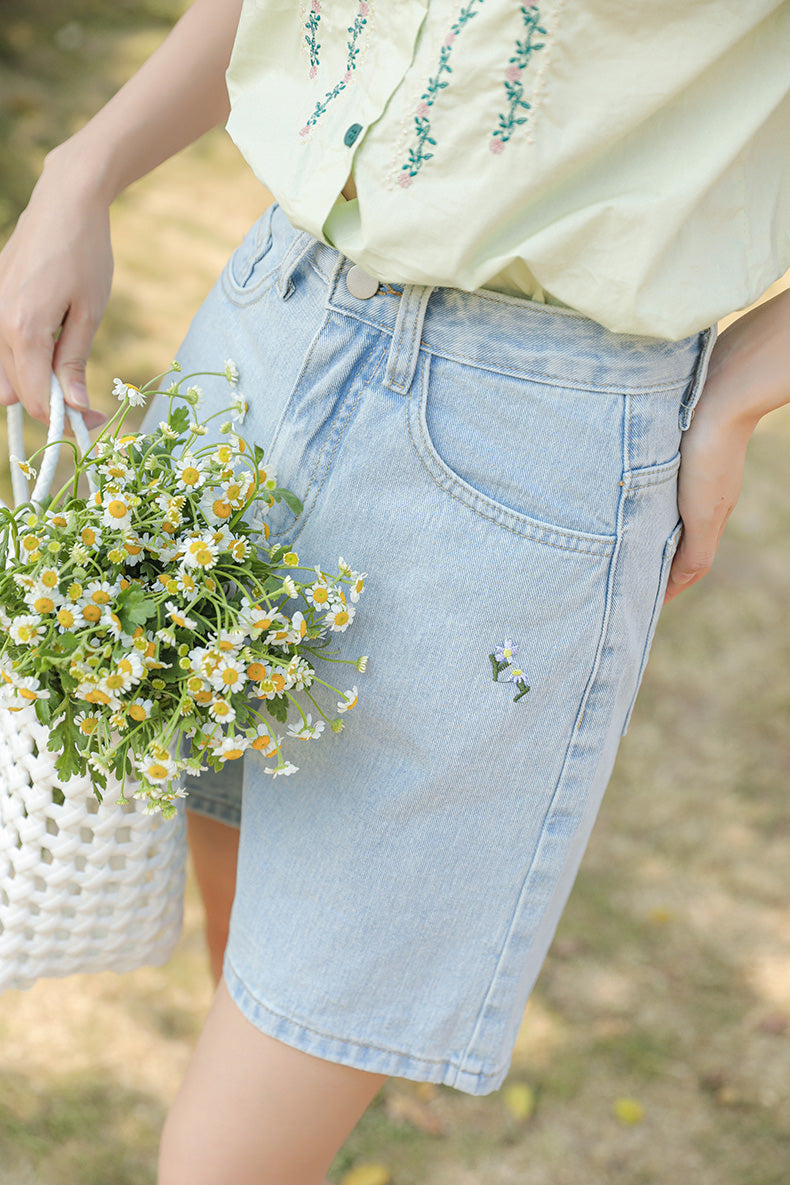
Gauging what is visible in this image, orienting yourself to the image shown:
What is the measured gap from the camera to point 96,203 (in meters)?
1.26

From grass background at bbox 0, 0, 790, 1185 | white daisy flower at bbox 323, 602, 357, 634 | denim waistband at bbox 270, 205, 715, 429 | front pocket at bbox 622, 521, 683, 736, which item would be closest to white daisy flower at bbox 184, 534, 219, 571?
white daisy flower at bbox 323, 602, 357, 634

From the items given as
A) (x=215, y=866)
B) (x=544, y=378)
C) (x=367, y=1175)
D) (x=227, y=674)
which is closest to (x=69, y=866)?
(x=227, y=674)

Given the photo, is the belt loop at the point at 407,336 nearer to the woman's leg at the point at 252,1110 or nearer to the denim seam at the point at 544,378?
the denim seam at the point at 544,378

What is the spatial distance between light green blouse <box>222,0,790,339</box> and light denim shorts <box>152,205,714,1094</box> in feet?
0.20

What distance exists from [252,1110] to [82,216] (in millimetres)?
1017

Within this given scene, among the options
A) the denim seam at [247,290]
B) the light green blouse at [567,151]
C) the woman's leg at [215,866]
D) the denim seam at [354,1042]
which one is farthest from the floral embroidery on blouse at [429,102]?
the woman's leg at [215,866]

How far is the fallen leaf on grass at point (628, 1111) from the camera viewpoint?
226 cm

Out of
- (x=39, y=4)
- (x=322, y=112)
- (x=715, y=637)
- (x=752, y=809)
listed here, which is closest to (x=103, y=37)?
(x=39, y=4)

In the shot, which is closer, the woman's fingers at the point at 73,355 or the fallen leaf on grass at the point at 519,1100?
the woman's fingers at the point at 73,355

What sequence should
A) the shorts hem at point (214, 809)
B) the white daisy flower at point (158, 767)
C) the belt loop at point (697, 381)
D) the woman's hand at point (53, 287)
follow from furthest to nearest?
the shorts hem at point (214, 809), the woman's hand at point (53, 287), the belt loop at point (697, 381), the white daisy flower at point (158, 767)

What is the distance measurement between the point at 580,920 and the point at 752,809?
65 cm

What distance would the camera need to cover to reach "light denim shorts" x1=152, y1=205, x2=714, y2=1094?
3.32 feet

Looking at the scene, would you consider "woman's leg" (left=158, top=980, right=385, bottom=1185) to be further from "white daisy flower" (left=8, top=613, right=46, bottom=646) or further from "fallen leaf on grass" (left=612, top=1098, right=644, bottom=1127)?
"fallen leaf on grass" (left=612, top=1098, right=644, bottom=1127)

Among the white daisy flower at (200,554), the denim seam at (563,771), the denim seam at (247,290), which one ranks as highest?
the denim seam at (247,290)
